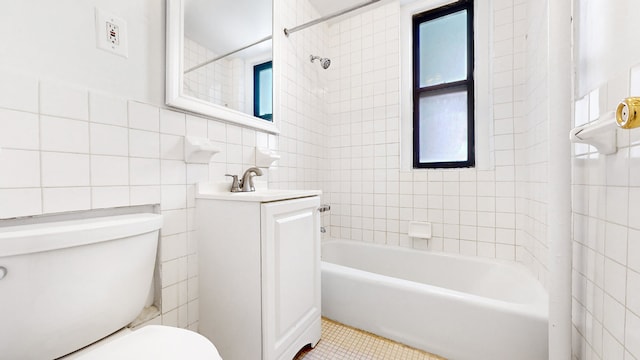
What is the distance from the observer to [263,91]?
60.9 inches

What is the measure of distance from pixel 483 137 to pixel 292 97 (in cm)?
148

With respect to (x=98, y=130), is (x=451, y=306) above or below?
below

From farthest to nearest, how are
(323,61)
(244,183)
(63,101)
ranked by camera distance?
(323,61)
(244,183)
(63,101)

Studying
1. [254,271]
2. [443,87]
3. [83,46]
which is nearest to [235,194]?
[254,271]

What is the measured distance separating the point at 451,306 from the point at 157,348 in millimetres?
1222

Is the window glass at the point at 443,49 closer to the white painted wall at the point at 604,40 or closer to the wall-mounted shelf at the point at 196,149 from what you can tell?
the white painted wall at the point at 604,40

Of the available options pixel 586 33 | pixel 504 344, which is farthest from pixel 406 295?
pixel 586 33

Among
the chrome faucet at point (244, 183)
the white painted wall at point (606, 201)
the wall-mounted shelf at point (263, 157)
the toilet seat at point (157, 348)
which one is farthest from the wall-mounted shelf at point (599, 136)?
the wall-mounted shelf at point (263, 157)

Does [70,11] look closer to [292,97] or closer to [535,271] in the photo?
[292,97]

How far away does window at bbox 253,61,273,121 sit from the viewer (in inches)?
58.5

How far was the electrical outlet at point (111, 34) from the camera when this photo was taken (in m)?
0.83

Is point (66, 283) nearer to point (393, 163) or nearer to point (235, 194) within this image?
point (235, 194)

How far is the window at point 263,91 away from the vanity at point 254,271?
619mm

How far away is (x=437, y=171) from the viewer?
1874 millimetres
